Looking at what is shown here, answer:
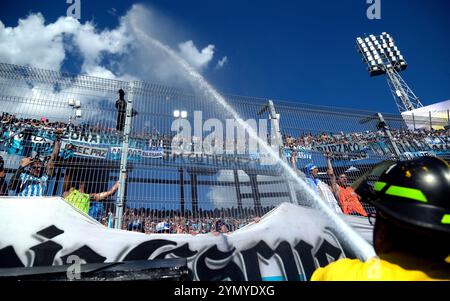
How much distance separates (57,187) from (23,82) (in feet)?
7.66

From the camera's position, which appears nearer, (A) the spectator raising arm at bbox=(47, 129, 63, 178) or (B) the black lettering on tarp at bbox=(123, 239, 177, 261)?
(B) the black lettering on tarp at bbox=(123, 239, 177, 261)

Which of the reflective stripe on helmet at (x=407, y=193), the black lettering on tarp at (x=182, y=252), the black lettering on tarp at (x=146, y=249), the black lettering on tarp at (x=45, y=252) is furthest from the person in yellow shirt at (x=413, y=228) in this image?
the black lettering on tarp at (x=45, y=252)

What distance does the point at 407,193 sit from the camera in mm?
975

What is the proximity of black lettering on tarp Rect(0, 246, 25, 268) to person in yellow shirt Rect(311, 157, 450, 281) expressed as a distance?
404 centimetres

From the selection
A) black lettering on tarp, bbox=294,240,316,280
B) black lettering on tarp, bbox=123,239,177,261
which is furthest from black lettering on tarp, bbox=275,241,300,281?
black lettering on tarp, bbox=123,239,177,261

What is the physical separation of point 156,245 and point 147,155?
1664mm

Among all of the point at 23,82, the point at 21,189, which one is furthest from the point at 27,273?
the point at 23,82

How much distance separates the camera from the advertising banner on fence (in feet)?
11.5

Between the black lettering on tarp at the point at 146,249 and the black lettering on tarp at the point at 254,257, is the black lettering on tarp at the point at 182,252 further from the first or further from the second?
the black lettering on tarp at the point at 254,257

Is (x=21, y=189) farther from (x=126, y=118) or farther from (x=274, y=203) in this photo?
(x=274, y=203)

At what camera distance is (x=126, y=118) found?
4.96 meters

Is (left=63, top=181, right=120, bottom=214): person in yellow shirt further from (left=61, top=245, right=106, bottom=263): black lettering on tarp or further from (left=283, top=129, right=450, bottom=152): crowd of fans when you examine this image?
(left=283, top=129, right=450, bottom=152): crowd of fans

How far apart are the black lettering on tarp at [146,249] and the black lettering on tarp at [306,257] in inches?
83.5

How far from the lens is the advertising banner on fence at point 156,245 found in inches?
137
